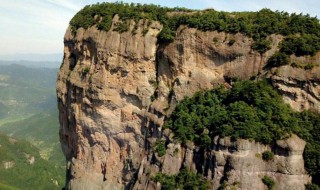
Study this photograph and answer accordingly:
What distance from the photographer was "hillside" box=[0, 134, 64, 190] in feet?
393

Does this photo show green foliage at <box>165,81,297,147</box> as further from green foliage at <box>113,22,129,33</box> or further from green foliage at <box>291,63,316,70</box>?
green foliage at <box>113,22,129,33</box>

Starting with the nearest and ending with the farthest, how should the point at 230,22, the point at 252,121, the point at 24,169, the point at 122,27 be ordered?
the point at 252,121
the point at 230,22
the point at 122,27
the point at 24,169

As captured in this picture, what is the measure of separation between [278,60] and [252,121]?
5.42 metres

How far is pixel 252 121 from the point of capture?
92.5 ft

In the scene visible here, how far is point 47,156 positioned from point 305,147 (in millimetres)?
161468

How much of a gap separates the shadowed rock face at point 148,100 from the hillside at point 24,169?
83746 millimetres

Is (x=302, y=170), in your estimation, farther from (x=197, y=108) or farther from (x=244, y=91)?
(x=197, y=108)

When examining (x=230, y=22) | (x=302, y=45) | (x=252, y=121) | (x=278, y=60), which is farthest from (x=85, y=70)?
(x=302, y=45)

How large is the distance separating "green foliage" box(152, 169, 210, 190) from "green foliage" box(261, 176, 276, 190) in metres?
4.05

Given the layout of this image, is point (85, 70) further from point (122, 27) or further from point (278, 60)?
point (278, 60)

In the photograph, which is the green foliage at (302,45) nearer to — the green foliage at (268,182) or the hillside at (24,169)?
the green foliage at (268,182)

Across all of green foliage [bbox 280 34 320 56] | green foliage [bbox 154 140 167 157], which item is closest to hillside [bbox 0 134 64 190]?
green foliage [bbox 154 140 167 157]

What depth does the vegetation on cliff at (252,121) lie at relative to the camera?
27812 millimetres

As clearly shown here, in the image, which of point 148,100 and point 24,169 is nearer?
point 148,100
